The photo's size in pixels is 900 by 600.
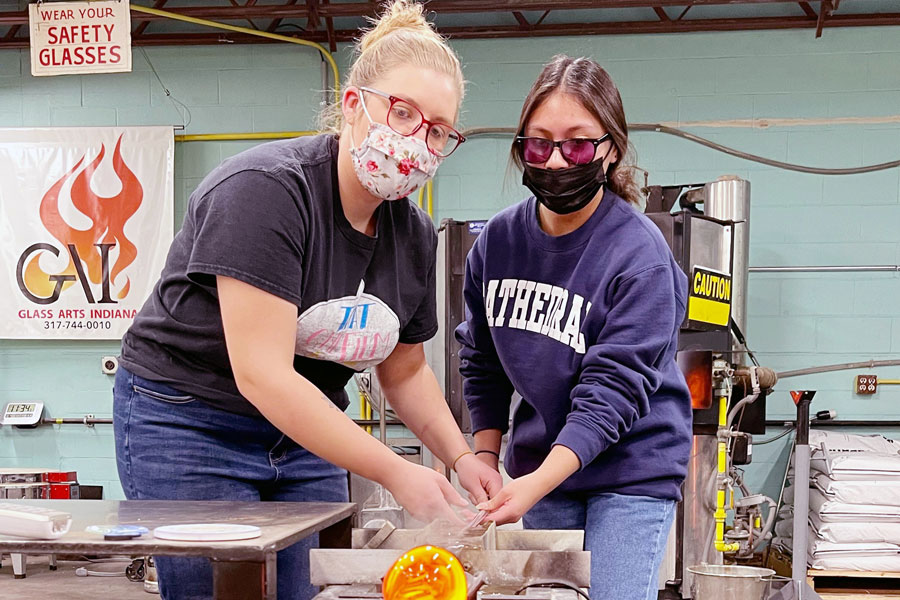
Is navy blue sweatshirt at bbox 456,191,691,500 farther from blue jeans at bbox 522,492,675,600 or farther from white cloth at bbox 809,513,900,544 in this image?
white cloth at bbox 809,513,900,544

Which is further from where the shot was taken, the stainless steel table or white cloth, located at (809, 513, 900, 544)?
white cloth, located at (809, 513, 900, 544)

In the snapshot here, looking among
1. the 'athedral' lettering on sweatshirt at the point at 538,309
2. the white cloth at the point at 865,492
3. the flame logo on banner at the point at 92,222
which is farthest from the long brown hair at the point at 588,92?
the flame logo on banner at the point at 92,222

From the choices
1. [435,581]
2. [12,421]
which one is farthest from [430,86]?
[12,421]

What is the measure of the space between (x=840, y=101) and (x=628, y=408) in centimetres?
426

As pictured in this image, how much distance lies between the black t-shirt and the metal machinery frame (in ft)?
12.1

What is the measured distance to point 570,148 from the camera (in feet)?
4.74

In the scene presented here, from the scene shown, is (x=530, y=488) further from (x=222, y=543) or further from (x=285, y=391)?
(x=222, y=543)

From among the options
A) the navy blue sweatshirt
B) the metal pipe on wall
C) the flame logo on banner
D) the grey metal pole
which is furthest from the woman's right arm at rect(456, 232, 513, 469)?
the flame logo on banner

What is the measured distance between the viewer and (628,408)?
1352 mm

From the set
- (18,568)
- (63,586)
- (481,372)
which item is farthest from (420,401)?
(18,568)

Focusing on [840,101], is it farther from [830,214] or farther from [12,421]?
[12,421]

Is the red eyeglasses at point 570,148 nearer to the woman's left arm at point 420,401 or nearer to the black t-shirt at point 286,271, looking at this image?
the black t-shirt at point 286,271

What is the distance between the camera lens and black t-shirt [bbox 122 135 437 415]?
1.19 metres

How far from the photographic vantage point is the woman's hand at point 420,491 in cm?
121
